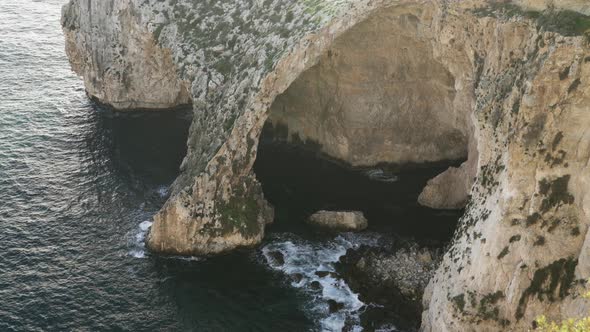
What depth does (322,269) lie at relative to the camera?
172ft

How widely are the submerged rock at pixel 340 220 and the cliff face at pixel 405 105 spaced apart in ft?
15.0

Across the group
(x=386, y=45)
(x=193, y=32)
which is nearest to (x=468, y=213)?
(x=386, y=45)

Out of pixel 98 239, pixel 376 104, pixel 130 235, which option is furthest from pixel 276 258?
pixel 376 104

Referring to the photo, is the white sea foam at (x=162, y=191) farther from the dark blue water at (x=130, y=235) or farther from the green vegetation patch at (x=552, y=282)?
the green vegetation patch at (x=552, y=282)

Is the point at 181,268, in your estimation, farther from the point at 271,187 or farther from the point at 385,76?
the point at 385,76

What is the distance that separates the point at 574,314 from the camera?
35656mm

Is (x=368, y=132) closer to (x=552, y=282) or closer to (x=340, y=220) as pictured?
(x=340, y=220)

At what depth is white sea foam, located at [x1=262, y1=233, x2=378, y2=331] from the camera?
47.6m

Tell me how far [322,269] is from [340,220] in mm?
6503

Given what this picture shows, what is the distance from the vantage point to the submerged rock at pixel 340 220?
189 ft

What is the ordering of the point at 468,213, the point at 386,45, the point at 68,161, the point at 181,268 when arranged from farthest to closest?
the point at 68,161 → the point at 386,45 → the point at 181,268 → the point at 468,213

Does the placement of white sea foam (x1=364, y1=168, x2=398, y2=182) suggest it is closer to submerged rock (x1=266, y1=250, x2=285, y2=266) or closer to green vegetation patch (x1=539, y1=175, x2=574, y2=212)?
submerged rock (x1=266, y1=250, x2=285, y2=266)

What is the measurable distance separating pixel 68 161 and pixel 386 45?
32720 millimetres

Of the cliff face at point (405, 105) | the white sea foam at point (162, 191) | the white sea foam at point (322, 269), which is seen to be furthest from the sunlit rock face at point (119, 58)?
the white sea foam at point (322, 269)
